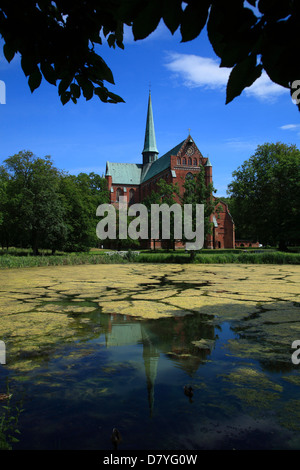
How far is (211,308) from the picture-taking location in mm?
6496

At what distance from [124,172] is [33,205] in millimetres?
39106

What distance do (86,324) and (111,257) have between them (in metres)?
18.3

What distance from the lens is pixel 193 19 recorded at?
4.46 feet

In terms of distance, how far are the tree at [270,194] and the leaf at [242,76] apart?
30570mm

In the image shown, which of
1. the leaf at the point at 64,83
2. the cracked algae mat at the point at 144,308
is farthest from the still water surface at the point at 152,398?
the leaf at the point at 64,83

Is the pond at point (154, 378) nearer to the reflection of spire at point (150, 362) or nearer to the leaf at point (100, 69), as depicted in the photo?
the reflection of spire at point (150, 362)

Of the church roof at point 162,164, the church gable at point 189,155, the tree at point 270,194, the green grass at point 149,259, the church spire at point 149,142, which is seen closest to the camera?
the green grass at point 149,259

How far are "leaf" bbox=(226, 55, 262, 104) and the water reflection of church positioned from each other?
2.44 metres

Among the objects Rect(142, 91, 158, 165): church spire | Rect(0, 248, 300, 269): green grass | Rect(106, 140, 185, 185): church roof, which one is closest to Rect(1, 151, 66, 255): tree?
Rect(0, 248, 300, 269): green grass

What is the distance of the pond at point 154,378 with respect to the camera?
2.27 m

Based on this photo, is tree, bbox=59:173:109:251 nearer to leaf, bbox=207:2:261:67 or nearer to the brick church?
the brick church

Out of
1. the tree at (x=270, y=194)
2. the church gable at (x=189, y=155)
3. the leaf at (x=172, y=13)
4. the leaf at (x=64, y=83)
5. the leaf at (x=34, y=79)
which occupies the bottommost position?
the leaf at (x=172, y=13)

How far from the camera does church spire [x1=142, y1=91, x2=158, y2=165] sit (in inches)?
2483

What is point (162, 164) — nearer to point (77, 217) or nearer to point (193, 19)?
point (77, 217)
